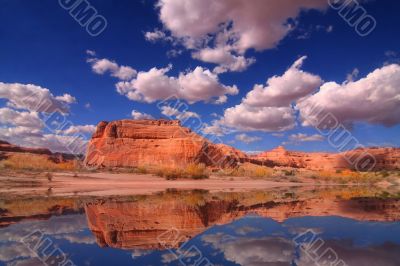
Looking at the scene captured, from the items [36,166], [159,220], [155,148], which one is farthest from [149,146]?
[159,220]

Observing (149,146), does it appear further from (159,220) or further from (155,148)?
(159,220)

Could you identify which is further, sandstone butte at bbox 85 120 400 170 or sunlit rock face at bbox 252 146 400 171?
sunlit rock face at bbox 252 146 400 171

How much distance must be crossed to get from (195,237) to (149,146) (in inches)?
3141

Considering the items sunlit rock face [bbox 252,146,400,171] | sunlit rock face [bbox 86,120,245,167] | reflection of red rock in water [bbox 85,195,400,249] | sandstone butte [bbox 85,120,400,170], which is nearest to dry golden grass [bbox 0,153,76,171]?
reflection of red rock in water [bbox 85,195,400,249]

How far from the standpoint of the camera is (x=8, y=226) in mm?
8742

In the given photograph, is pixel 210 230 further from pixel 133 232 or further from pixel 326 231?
pixel 326 231

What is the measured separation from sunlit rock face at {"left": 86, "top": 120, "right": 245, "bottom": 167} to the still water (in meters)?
67.5

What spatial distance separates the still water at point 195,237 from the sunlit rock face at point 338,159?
88954 mm

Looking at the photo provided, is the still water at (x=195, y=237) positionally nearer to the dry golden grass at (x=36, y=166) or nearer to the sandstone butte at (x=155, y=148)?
the dry golden grass at (x=36, y=166)

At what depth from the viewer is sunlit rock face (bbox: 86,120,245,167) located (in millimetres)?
81062

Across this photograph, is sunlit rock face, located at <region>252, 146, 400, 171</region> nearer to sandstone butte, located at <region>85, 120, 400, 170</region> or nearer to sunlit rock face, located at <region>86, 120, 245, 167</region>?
sandstone butte, located at <region>85, 120, 400, 170</region>

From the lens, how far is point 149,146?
86312mm

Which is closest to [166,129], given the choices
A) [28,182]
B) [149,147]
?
[149,147]

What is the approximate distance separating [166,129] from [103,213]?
79339 mm
